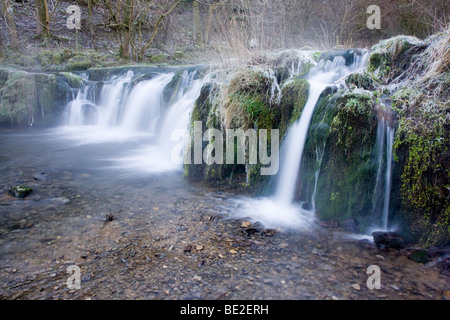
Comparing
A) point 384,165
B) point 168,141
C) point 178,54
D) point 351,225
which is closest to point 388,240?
point 351,225

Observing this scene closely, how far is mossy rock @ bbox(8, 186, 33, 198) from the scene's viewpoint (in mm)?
4714

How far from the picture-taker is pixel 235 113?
A: 5.19m

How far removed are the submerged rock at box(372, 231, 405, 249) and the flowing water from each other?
134mm

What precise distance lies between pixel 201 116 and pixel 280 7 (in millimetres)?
12229

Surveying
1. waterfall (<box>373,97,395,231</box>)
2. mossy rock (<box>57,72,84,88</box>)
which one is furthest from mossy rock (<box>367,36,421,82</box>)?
mossy rock (<box>57,72,84,88</box>)

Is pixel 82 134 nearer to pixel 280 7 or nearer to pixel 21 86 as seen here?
pixel 21 86

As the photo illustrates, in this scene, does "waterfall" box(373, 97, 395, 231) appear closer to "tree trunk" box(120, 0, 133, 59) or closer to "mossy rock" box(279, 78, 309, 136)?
"mossy rock" box(279, 78, 309, 136)

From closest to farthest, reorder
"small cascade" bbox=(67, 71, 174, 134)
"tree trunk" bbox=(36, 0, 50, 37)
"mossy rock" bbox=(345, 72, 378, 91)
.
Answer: "mossy rock" bbox=(345, 72, 378, 91)
"small cascade" bbox=(67, 71, 174, 134)
"tree trunk" bbox=(36, 0, 50, 37)

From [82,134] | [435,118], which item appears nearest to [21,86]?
[82,134]

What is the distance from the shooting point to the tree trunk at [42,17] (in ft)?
56.9

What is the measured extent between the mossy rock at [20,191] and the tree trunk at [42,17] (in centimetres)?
1642

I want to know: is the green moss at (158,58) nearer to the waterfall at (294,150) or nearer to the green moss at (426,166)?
the waterfall at (294,150)

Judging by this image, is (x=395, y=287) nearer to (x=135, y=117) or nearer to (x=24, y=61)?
(x=135, y=117)

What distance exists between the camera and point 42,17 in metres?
17.8
